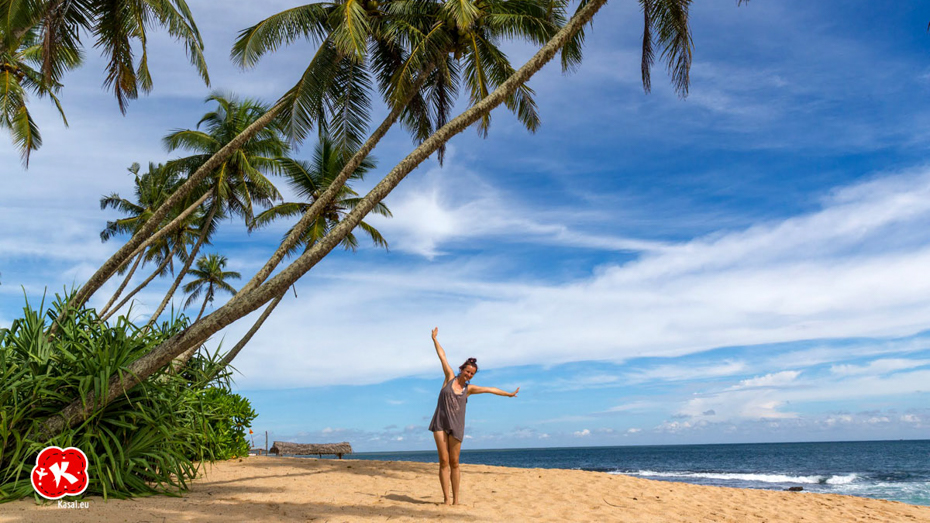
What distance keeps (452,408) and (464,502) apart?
1558 millimetres

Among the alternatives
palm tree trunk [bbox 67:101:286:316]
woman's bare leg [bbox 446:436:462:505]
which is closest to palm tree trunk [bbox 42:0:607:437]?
palm tree trunk [bbox 67:101:286:316]

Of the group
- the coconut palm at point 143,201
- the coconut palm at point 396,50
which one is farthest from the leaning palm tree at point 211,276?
the coconut palm at point 396,50

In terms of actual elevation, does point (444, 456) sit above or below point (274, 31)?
below

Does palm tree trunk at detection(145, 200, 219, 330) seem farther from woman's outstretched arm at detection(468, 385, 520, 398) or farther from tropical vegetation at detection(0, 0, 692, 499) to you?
woman's outstretched arm at detection(468, 385, 520, 398)

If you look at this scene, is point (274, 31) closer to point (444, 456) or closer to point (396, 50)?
point (396, 50)

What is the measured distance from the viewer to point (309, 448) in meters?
16.0

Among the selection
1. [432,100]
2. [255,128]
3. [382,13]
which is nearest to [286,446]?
[255,128]

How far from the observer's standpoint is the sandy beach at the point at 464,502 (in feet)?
19.5

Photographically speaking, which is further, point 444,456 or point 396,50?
point 396,50

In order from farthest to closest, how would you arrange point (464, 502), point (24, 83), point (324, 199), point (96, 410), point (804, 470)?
point (804, 470), point (24, 83), point (324, 199), point (464, 502), point (96, 410)

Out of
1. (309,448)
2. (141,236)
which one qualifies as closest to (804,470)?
(309,448)

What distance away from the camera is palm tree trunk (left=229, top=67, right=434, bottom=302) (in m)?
7.37

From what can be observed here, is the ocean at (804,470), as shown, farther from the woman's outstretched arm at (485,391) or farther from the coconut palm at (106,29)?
the coconut palm at (106,29)

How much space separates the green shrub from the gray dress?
325 cm
